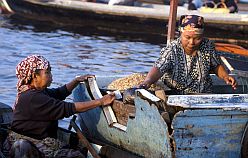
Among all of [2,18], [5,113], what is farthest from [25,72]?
[2,18]

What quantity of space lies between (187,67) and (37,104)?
137cm

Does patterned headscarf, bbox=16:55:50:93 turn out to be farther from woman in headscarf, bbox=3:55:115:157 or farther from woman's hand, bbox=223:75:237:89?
A: woman's hand, bbox=223:75:237:89

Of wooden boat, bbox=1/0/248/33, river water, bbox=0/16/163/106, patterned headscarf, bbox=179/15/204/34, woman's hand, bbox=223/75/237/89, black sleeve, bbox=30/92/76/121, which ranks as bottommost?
river water, bbox=0/16/163/106

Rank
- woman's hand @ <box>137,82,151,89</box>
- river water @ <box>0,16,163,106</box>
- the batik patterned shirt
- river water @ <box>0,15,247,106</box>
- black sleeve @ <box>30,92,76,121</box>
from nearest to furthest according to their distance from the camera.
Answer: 1. black sleeve @ <box>30,92,76,121</box>
2. woman's hand @ <box>137,82,151,89</box>
3. the batik patterned shirt
4. river water @ <box>0,16,163,106</box>
5. river water @ <box>0,15,247,106</box>

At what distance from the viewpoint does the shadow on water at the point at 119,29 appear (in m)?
15.0

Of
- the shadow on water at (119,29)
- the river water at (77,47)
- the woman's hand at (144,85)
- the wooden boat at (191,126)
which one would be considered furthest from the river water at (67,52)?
the wooden boat at (191,126)

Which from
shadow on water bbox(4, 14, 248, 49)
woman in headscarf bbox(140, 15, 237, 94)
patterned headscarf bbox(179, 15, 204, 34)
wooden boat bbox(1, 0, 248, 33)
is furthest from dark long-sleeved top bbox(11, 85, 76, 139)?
shadow on water bbox(4, 14, 248, 49)

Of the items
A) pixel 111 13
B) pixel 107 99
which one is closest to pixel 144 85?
pixel 107 99

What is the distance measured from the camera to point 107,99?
5.34m

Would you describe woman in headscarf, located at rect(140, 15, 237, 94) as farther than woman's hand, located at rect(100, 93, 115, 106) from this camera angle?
Yes

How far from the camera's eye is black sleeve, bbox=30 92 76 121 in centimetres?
510

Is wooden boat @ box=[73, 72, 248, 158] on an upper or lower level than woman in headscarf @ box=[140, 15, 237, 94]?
lower

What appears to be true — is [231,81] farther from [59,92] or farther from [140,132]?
[59,92]

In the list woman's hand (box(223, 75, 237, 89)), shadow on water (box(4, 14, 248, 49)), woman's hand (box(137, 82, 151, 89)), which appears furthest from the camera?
shadow on water (box(4, 14, 248, 49))
